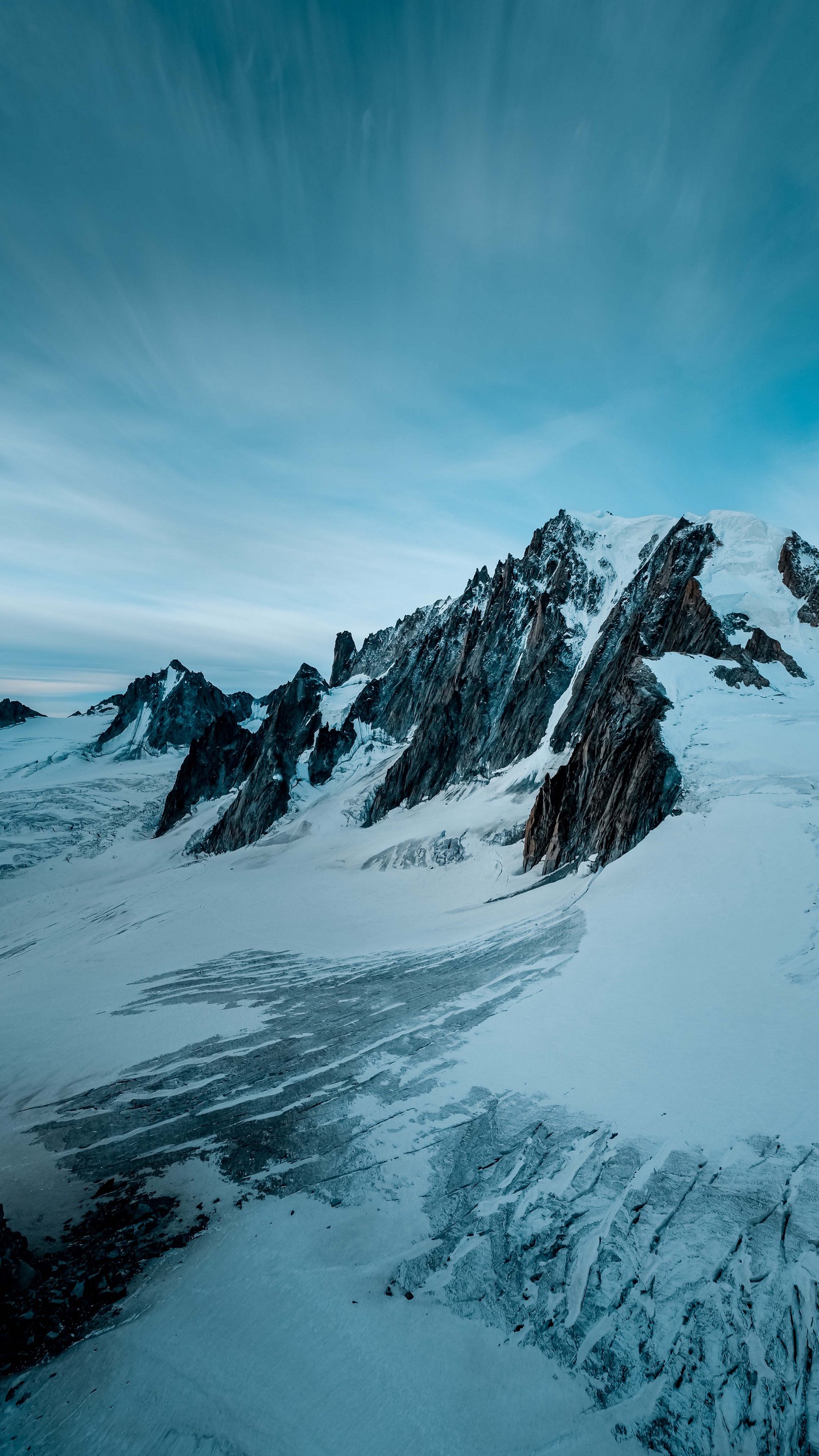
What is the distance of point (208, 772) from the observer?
8625cm

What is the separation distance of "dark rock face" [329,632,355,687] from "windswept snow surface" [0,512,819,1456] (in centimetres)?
10984

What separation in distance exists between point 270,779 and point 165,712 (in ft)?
265

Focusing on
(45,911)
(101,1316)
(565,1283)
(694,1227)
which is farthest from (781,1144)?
(45,911)

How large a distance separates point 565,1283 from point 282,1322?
2783 millimetres

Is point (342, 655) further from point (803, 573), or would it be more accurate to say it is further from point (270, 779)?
→ point (803, 573)

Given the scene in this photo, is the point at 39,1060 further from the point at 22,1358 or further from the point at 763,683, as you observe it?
the point at 763,683

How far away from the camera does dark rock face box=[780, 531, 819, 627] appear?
3312 centimetres

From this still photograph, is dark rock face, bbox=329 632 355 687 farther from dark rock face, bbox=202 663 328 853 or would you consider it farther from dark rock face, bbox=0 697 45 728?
dark rock face, bbox=0 697 45 728

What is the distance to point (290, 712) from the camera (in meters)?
83.6

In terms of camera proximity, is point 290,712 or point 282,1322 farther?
point 290,712

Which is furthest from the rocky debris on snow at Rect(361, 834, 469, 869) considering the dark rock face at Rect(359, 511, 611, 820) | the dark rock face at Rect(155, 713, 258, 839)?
the dark rock face at Rect(155, 713, 258, 839)

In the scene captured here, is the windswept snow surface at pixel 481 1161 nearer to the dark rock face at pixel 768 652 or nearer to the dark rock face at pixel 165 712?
the dark rock face at pixel 768 652

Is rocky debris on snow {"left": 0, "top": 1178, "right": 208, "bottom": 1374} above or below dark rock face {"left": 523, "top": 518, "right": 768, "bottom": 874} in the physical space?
below

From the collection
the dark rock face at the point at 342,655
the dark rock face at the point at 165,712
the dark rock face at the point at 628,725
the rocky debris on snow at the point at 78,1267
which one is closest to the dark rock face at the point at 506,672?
the dark rock face at the point at 628,725
